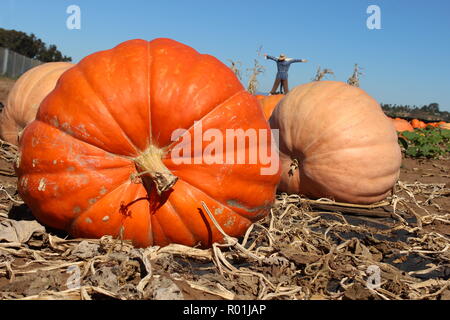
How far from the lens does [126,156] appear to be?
241cm

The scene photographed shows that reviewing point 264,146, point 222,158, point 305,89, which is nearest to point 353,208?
point 305,89

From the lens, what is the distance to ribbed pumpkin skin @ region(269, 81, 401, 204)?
365 centimetres

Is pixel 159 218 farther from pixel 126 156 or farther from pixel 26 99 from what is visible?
pixel 26 99

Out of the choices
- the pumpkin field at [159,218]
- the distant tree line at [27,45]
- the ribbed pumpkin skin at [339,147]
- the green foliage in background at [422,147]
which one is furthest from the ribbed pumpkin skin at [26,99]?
the distant tree line at [27,45]

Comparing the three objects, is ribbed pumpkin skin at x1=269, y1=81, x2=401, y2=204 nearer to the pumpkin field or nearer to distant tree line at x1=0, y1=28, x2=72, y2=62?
the pumpkin field

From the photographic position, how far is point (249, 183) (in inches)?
101

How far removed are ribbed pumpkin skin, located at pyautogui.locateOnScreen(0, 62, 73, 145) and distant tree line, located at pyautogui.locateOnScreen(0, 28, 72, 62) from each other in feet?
164

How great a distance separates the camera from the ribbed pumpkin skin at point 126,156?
235 centimetres

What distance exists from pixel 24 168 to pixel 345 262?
1.90 m

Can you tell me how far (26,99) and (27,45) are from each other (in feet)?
173

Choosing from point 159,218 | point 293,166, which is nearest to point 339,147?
point 293,166

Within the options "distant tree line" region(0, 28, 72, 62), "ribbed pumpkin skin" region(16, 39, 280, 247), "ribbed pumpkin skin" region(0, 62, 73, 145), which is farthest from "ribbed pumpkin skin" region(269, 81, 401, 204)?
"distant tree line" region(0, 28, 72, 62)

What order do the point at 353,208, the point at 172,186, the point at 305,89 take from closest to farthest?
1. the point at 172,186
2. the point at 353,208
3. the point at 305,89
